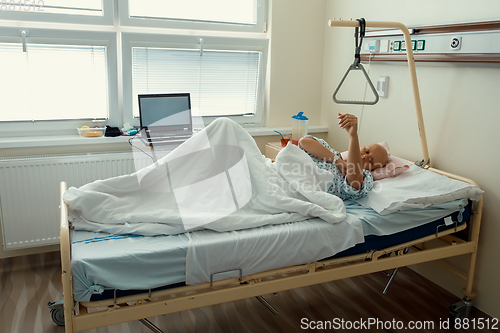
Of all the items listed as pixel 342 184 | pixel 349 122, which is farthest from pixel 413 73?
pixel 342 184

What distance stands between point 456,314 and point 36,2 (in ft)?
10.3

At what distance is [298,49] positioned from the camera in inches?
132

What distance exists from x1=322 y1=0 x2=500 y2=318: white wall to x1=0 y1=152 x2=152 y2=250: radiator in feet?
6.50

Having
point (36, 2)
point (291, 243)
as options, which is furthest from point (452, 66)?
point (36, 2)

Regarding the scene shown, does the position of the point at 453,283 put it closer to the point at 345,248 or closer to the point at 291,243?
the point at 345,248

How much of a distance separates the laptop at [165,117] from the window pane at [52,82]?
1.27 ft

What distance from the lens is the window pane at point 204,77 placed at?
3.01 m

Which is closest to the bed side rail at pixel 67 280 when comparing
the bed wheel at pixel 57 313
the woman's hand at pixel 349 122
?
the bed wheel at pixel 57 313

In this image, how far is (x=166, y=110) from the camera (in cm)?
286

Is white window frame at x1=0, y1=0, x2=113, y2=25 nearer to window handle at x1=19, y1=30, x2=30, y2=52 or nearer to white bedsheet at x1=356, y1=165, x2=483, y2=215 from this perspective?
window handle at x1=19, y1=30, x2=30, y2=52

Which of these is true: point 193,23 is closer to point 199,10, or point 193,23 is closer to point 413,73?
point 199,10

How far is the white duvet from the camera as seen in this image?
1.76 meters

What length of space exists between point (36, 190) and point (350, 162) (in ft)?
6.50

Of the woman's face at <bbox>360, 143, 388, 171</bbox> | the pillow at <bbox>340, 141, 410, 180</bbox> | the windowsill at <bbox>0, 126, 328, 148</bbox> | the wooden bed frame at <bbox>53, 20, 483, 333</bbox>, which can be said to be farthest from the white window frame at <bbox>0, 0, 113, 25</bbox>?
the pillow at <bbox>340, 141, 410, 180</bbox>
